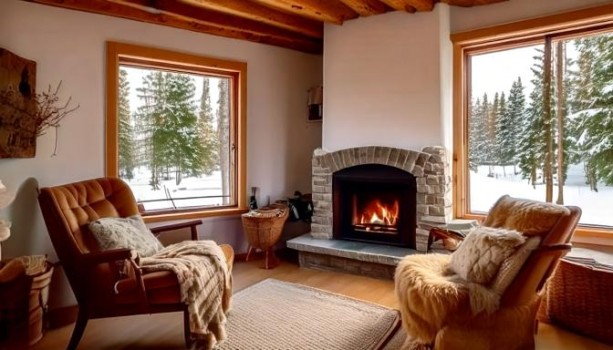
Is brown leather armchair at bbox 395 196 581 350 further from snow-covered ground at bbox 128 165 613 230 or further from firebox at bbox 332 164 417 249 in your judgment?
firebox at bbox 332 164 417 249

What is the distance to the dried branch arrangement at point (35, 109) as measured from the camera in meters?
2.82

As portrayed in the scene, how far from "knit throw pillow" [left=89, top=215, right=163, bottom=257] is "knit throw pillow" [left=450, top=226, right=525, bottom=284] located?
1.98m

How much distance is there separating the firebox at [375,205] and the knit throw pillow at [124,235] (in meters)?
1.93

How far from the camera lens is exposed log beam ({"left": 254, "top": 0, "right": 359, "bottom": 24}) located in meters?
3.51

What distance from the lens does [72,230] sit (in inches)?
97.8

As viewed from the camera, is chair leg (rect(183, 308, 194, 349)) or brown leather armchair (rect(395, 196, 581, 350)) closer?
brown leather armchair (rect(395, 196, 581, 350))

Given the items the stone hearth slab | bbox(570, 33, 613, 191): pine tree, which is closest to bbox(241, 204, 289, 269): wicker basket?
the stone hearth slab

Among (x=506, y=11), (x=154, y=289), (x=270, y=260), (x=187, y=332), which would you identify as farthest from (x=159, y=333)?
(x=506, y=11)

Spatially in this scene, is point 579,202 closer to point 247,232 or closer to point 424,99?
point 424,99

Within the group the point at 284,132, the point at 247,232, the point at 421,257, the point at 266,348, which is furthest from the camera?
the point at 284,132

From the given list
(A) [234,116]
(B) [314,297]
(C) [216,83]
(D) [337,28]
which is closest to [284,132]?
(A) [234,116]

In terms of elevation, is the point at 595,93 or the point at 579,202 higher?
the point at 595,93

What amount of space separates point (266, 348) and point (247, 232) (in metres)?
1.70

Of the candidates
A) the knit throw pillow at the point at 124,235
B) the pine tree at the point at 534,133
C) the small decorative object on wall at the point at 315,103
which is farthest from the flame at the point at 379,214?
the knit throw pillow at the point at 124,235
